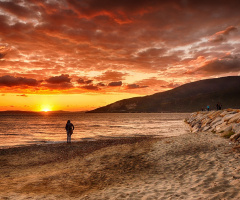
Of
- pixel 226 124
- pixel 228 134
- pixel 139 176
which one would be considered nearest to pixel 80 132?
pixel 226 124

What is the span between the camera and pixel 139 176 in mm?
10758

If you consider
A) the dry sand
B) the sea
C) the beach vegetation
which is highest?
the beach vegetation

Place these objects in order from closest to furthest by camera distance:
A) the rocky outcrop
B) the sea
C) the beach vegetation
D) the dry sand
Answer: the dry sand, the rocky outcrop, the beach vegetation, the sea

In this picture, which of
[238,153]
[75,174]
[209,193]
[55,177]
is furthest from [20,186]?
[238,153]

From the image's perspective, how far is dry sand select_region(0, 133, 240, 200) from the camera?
8023 mm

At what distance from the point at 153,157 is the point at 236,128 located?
7.93m

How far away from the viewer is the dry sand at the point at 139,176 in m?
8.02

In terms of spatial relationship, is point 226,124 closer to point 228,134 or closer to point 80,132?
point 228,134

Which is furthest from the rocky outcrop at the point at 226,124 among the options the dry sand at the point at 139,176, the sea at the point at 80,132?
the sea at the point at 80,132

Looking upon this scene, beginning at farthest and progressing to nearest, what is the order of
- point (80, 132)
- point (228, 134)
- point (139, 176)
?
point (80, 132), point (228, 134), point (139, 176)

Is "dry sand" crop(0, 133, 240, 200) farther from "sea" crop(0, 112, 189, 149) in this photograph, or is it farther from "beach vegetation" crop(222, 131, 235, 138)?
"sea" crop(0, 112, 189, 149)

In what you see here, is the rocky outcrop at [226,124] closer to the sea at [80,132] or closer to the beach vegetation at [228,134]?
the beach vegetation at [228,134]

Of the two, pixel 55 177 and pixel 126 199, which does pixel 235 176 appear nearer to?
pixel 126 199

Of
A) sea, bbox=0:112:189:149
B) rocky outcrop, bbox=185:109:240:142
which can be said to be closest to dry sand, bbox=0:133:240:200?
rocky outcrop, bbox=185:109:240:142
